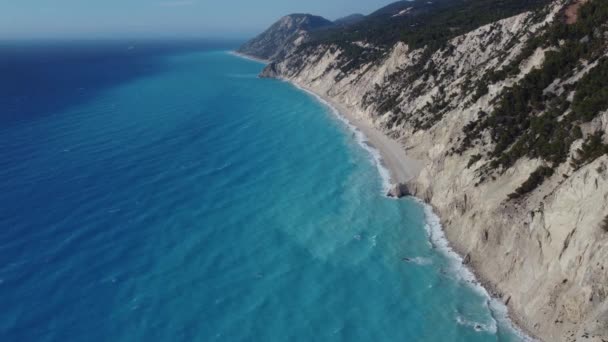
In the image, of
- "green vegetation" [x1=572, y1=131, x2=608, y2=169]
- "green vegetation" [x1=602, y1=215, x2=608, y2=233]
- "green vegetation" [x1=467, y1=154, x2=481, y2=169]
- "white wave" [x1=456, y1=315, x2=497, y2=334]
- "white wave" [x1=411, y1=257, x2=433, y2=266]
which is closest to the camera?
"green vegetation" [x1=602, y1=215, x2=608, y2=233]

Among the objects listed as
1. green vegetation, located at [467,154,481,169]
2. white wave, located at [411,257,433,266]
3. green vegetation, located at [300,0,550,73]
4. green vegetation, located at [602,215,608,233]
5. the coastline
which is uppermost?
green vegetation, located at [300,0,550,73]

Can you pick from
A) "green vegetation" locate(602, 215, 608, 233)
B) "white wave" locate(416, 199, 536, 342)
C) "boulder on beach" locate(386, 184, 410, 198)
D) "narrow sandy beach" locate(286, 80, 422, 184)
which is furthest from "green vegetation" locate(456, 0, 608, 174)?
"narrow sandy beach" locate(286, 80, 422, 184)

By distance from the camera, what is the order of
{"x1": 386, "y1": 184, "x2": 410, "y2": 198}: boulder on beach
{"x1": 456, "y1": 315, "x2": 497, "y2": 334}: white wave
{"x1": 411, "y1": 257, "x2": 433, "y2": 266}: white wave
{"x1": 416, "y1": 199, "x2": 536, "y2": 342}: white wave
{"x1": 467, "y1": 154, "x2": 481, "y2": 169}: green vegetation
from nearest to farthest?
{"x1": 456, "y1": 315, "x2": 497, "y2": 334}: white wave < {"x1": 416, "y1": 199, "x2": 536, "y2": 342}: white wave < {"x1": 411, "y1": 257, "x2": 433, "y2": 266}: white wave < {"x1": 467, "y1": 154, "x2": 481, "y2": 169}: green vegetation < {"x1": 386, "y1": 184, "x2": 410, "y2": 198}: boulder on beach

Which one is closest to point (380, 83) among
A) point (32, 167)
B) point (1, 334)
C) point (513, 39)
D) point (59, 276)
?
point (513, 39)

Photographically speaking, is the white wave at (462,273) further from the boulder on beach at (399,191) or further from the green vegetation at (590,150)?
the green vegetation at (590,150)

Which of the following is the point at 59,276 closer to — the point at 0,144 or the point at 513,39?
the point at 0,144

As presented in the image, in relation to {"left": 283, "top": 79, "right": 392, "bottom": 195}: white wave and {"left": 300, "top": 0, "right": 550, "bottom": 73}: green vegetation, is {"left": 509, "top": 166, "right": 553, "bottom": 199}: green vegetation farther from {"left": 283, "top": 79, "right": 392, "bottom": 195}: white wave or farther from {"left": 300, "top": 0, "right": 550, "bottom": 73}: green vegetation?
{"left": 300, "top": 0, "right": 550, "bottom": 73}: green vegetation
